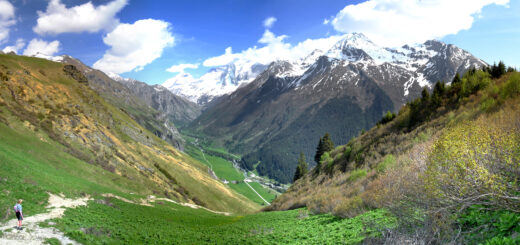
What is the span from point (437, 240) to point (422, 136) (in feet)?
59.6

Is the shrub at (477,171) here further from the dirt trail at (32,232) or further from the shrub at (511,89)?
the dirt trail at (32,232)

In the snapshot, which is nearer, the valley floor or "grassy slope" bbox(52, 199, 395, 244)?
"grassy slope" bbox(52, 199, 395, 244)

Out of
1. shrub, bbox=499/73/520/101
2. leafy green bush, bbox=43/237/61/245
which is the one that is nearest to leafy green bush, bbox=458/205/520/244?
shrub, bbox=499/73/520/101

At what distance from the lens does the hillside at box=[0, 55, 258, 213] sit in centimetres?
2800

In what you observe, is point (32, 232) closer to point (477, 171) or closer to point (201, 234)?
point (201, 234)

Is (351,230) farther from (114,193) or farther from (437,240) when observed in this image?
(114,193)

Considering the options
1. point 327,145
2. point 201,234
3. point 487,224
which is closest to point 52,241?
point 201,234

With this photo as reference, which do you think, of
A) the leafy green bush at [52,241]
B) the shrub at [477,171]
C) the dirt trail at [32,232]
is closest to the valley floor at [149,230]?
the dirt trail at [32,232]

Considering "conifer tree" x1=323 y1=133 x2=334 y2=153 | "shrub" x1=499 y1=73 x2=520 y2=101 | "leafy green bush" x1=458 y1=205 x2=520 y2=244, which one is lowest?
"conifer tree" x1=323 y1=133 x2=334 y2=153

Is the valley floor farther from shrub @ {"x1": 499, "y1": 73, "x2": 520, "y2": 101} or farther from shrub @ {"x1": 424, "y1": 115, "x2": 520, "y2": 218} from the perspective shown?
shrub @ {"x1": 499, "y1": 73, "x2": 520, "y2": 101}

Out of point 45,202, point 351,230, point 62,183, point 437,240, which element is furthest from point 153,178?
point 437,240

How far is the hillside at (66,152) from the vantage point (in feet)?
91.9

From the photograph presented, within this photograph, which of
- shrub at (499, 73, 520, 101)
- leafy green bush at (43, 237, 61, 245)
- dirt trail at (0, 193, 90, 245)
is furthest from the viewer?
shrub at (499, 73, 520, 101)

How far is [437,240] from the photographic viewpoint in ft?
29.5
